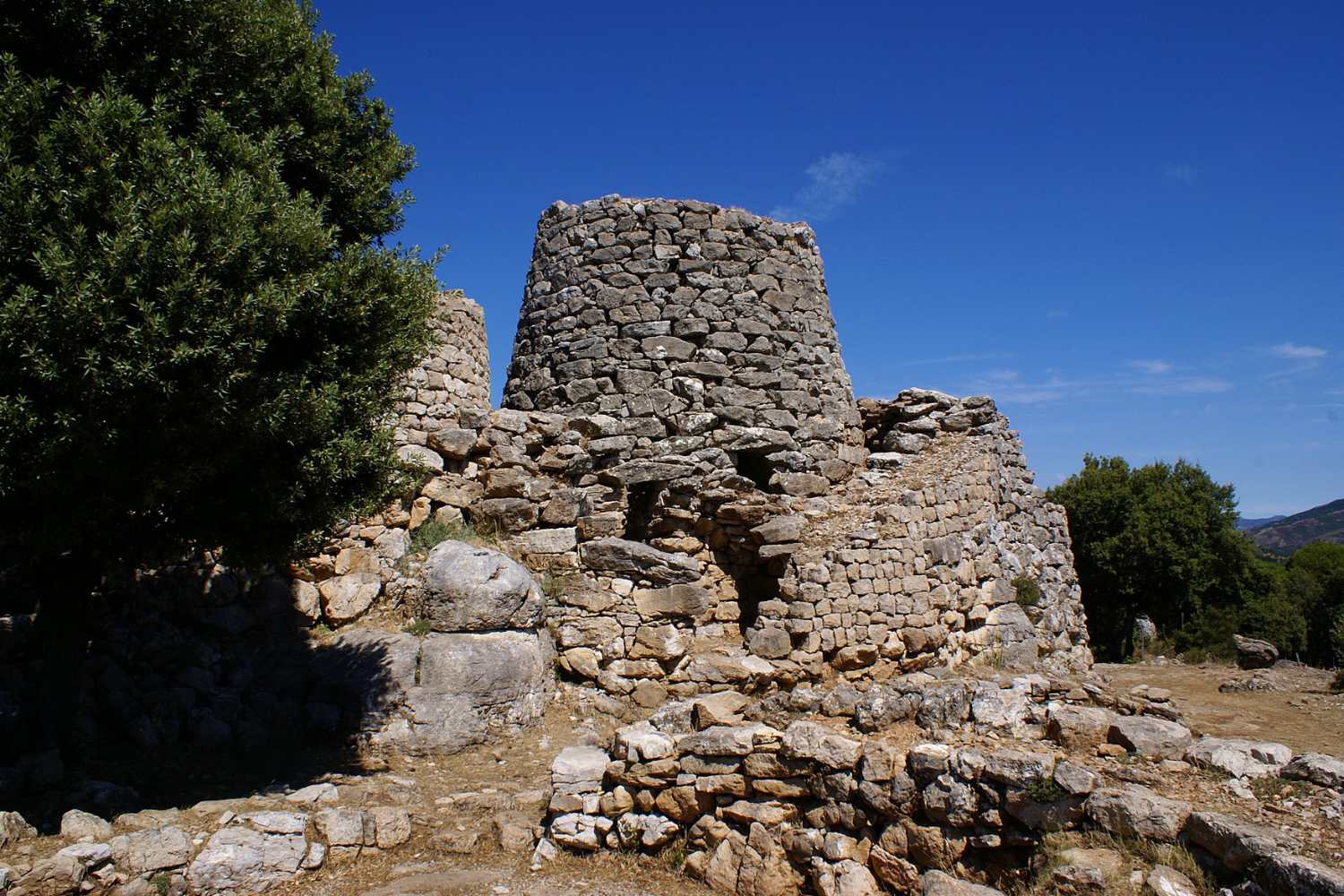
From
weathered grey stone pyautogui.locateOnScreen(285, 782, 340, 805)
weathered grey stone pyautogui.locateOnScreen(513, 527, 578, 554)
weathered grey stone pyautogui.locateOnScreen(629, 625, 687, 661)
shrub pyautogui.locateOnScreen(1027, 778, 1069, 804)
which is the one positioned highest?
weathered grey stone pyautogui.locateOnScreen(513, 527, 578, 554)

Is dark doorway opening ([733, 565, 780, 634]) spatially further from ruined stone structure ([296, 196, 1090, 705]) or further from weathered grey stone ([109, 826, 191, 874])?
weathered grey stone ([109, 826, 191, 874])

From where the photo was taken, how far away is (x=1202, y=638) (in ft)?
88.1

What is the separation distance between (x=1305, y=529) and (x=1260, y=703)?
466 feet

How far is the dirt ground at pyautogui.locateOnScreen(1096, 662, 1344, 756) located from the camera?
1041 centimetres

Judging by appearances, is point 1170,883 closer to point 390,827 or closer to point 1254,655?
point 390,827

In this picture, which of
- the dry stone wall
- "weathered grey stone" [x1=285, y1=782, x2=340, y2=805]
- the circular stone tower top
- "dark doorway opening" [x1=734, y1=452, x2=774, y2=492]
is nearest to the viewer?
"weathered grey stone" [x1=285, y1=782, x2=340, y2=805]

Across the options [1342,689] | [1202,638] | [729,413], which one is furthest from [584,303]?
[1202,638]

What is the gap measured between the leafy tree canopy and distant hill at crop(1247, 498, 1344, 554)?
Result: 126747mm

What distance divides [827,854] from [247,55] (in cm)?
848

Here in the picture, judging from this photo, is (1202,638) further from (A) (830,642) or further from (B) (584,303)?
(B) (584,303)

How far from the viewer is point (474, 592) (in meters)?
9.99

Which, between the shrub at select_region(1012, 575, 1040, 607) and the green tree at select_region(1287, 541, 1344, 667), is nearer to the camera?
the shrub at select_region(1012, 575, 1040, 607)

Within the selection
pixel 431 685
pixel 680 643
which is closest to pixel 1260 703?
pixel 680 643

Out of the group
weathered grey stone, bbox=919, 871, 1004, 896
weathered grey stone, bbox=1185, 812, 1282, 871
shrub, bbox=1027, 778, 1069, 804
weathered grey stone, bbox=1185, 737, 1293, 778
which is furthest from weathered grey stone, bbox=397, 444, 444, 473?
weathered grey stone, bbox=1185, 812, 1282, 871
